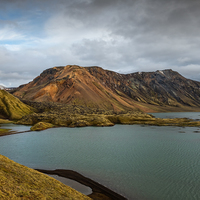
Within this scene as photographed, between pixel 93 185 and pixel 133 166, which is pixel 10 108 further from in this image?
pixel 93 185

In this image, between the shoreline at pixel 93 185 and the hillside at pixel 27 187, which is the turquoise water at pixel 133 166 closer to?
the shoreline at pixel 93 185

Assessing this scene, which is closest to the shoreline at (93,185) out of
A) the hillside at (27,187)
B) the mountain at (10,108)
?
the hillside at (27,187)

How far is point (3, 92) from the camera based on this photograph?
132 meters

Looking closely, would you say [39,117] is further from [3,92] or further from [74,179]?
[74,179]

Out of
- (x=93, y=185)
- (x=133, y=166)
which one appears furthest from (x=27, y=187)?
(x=133, y=166)

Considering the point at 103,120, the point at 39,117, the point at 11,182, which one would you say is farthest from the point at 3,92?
the point at 11,182

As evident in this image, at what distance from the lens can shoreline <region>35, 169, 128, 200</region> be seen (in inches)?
740

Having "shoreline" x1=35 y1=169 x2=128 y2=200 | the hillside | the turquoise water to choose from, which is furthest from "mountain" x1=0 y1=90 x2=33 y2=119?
the hillside

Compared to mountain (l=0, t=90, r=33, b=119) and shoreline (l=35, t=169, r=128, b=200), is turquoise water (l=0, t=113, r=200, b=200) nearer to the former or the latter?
shoreline (l=35, t=169, r=128, b=200)

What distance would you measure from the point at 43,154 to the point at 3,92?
382 ft

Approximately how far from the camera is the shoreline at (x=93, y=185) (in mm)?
18794

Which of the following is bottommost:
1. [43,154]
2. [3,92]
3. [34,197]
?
[43,154]

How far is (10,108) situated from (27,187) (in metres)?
118

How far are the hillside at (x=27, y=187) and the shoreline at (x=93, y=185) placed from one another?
298 cm
